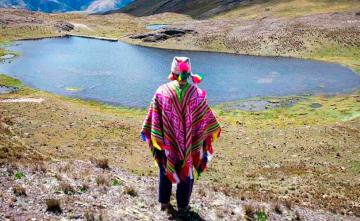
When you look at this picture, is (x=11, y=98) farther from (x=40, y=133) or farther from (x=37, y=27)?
(x=37, y=27)

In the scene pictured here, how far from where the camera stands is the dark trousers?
13.5m

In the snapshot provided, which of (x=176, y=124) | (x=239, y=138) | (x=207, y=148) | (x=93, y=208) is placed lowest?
(x=239, y=138)

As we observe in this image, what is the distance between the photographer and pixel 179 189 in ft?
45.3

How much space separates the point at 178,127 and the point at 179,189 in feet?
7.08

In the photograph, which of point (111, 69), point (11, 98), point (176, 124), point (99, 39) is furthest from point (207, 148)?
point (99, 39)

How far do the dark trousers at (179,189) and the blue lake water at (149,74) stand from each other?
39233mm

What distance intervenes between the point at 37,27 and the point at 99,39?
2562 cm

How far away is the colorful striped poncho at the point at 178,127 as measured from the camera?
12.8 metres

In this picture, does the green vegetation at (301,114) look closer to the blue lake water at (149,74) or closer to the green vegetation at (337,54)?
the blue lake water at (149,74)

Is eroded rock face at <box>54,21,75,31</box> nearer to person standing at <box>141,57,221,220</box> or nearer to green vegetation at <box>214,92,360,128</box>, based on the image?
green vegetation at <box>214,92,360,128</box>

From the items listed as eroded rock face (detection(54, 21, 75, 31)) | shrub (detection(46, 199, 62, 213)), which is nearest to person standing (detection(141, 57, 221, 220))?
shrub (detection(46, 199, 62, 213))

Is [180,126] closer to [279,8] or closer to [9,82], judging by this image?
[9,82]

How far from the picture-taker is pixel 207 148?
45.1 feet

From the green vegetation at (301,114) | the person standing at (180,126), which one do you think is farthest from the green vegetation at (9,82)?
the person standing at (180,126)
